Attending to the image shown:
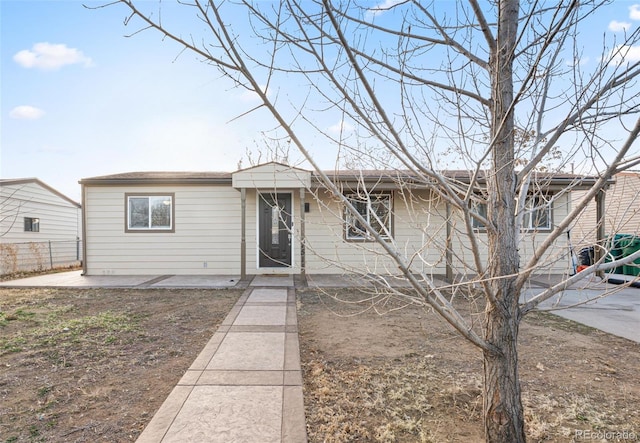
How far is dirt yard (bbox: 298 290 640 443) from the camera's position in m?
2.17

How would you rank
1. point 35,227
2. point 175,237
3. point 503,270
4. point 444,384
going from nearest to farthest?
point 503,270
point 444,384
point 175,237
point 35,227

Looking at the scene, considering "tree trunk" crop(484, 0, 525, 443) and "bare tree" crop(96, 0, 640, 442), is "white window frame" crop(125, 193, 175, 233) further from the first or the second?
"tree trunk" crop(484, 0, 525, 443)

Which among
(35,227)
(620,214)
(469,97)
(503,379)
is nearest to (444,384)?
Answer: (503,379)

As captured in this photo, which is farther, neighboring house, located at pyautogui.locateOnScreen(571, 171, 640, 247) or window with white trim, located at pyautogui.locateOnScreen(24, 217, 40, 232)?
window with white trim, located at pyautogui.locateOnScreen(24, 217, 40, 232)

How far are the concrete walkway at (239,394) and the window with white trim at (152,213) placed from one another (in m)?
6.10

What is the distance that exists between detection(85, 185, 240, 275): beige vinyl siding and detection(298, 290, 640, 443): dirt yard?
221 inches

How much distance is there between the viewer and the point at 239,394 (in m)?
2.55

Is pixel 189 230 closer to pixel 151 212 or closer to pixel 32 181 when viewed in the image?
pixel 151 212

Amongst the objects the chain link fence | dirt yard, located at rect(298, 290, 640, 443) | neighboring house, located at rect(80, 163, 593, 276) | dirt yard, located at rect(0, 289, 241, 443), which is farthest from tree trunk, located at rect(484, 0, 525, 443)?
the chain link fence

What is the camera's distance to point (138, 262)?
937 centimetres

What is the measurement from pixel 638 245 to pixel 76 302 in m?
14.1

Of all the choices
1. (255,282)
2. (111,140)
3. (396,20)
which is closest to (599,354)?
(396,20)

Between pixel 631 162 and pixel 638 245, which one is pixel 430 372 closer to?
pixel 631 162

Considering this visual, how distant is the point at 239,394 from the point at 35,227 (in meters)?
16.3
